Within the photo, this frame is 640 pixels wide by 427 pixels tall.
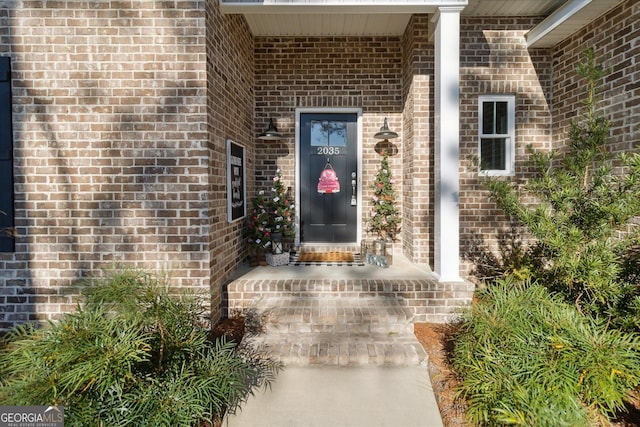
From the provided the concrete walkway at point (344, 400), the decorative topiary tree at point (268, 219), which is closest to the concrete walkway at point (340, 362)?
the concrete walkway at point (344, 400)

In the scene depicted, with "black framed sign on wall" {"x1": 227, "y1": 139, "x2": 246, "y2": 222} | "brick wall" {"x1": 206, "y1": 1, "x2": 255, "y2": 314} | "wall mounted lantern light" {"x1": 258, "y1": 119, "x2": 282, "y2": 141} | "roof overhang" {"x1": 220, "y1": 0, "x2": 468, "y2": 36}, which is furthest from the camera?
"wall mounted lantern light" {"x1": 258, "y1": 119, "x2": 282, "y2": 141}

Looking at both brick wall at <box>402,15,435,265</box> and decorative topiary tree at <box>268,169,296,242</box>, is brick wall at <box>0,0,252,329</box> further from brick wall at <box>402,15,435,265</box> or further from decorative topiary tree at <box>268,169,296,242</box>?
brick wall at <box>402,15,435,265</box>

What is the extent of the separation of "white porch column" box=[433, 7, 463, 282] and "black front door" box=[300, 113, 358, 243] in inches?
71.3

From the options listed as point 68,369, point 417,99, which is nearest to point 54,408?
point 68,369

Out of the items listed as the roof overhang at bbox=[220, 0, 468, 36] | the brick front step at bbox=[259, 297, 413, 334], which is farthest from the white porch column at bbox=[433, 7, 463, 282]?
the brick front step at bbox=[259, 297, 413, 334]

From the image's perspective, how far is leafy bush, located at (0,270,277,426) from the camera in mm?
1758

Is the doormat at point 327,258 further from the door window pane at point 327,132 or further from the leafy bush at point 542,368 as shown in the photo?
the leafy bush at point 542,368

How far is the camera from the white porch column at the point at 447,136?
147 inches

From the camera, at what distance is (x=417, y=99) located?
15.1ft

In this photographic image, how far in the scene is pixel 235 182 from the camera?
171 inches

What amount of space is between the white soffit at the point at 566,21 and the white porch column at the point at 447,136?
1.43m

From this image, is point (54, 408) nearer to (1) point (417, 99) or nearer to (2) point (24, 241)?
(2) point (24, 241)

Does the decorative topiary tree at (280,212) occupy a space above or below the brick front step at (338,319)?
above

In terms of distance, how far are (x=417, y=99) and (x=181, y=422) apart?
4.41 meters
